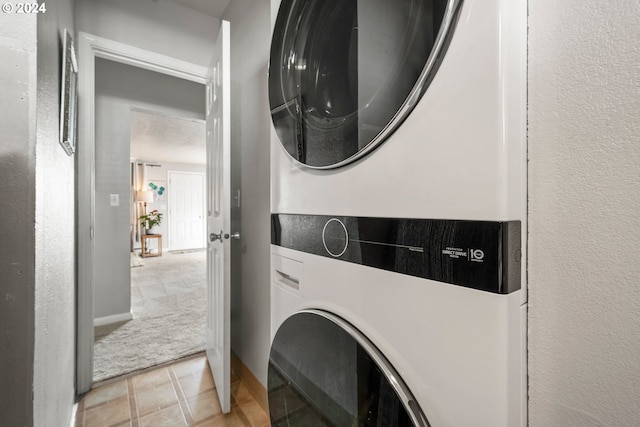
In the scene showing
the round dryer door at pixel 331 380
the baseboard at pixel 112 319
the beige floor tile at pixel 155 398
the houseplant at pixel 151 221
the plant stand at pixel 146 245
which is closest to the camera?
the round dryer door at pixel 331 380

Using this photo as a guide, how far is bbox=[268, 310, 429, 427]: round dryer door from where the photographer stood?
47cm

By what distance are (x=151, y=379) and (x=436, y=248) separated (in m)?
2.03

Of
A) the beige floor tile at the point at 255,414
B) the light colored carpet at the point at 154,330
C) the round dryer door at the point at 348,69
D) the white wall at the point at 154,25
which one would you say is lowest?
the beige floor tile at the point at 255,414

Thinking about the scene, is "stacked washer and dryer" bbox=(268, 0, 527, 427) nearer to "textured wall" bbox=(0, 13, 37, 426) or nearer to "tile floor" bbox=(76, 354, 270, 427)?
"textured wall" bbox=(0, 13, 37, 426)

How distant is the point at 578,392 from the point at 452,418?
0.18 metres

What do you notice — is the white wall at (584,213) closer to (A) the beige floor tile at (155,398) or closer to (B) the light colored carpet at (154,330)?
(A) the beige floor tile at (155,398)

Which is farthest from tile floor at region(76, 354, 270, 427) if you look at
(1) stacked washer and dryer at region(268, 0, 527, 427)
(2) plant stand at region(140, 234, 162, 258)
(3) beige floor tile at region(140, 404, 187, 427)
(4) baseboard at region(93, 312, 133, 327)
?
(2) plant stand at region(140, 234, 162, 258)

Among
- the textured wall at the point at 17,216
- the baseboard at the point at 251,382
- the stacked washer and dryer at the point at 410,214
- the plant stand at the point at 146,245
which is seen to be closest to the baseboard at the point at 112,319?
the baseboard at the point at 251,382

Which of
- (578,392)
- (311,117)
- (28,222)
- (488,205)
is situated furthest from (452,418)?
(28,222)

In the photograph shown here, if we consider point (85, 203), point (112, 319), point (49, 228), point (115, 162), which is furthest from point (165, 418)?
point (115, 162)

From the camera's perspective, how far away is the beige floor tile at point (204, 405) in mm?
1424

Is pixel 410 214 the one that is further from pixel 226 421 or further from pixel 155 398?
pixel 155 398

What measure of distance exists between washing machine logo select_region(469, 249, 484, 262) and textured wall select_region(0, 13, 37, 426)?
2.95ft

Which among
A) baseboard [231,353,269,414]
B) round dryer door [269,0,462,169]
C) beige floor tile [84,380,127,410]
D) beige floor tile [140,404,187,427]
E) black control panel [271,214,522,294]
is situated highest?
round dryer door [269,0,462,169]
